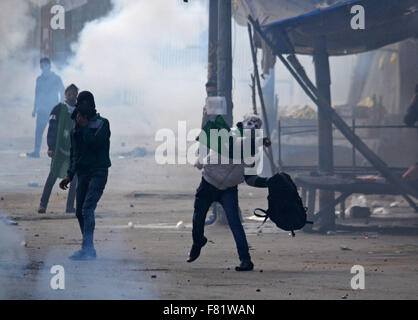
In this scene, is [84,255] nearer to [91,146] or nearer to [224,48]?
[91,146]

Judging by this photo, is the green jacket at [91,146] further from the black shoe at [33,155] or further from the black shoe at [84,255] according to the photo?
the black shoe at [33,155]

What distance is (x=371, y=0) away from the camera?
11039mm

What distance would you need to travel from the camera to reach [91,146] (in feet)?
26.4

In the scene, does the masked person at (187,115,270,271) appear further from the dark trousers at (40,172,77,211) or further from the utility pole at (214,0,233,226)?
the dark trousers at (40,172,77,211)

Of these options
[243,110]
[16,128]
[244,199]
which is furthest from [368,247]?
[243,110]

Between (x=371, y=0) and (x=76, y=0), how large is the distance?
7.69 m

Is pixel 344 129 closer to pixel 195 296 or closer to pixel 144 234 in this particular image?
pixel 144 234

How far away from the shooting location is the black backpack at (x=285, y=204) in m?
7.73

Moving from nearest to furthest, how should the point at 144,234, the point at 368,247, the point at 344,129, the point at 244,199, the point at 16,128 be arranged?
the point at 368,247, the point at 144,234, the point at 344,129, the point at 244,199, the point at 16,128

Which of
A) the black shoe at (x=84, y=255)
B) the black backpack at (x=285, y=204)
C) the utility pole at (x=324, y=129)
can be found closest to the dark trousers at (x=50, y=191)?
the utility pole at (x=324, y=129)

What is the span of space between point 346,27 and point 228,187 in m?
5.15

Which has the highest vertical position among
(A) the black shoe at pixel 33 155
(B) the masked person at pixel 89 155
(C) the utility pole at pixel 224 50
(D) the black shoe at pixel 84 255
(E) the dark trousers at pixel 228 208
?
(C) the utility pole at pixel 224 50

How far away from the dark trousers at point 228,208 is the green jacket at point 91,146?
39.4 inches
